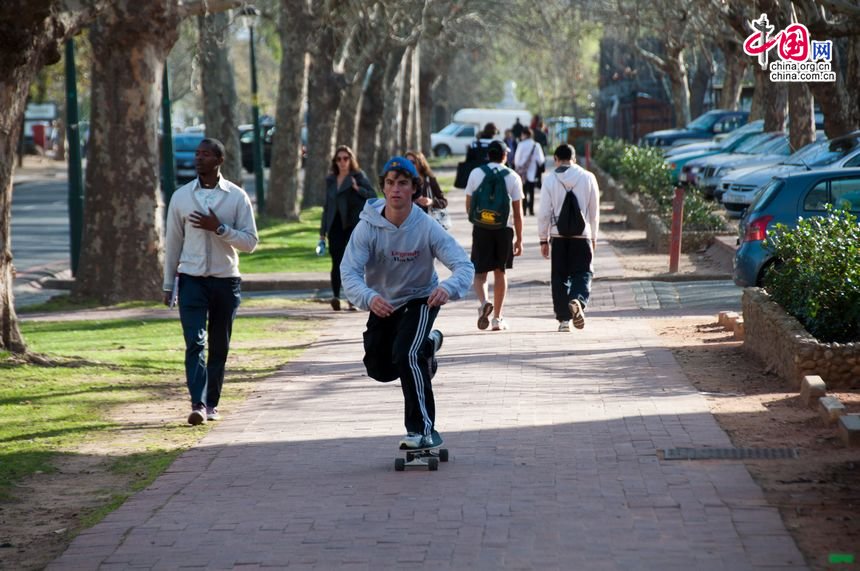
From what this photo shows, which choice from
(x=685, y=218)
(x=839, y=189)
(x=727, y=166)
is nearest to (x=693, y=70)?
(x=727, y=166)

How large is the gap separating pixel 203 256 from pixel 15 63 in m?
2.84

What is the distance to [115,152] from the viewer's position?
53.6ft

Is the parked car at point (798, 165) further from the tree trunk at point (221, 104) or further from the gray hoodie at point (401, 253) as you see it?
the tree trunk at point (221, 104)

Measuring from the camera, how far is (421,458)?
7.35m

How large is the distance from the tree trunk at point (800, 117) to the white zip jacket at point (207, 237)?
17209mm

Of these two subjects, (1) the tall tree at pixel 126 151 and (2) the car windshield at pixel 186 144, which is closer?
(1) the tall tree at pixel 126 151

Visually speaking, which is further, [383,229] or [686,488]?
[383,229]

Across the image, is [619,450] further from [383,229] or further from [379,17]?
[379,17]

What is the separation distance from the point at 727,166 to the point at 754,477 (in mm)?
22871

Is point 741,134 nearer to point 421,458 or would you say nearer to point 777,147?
point 777,147

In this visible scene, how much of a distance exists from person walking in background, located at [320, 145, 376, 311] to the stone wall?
4.94 meters

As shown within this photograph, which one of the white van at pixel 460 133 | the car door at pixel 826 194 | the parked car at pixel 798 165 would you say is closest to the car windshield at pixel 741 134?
the parked car at pixel 798 165

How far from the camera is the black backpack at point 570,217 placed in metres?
12.9

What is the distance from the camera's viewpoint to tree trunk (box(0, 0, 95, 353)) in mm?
10484
